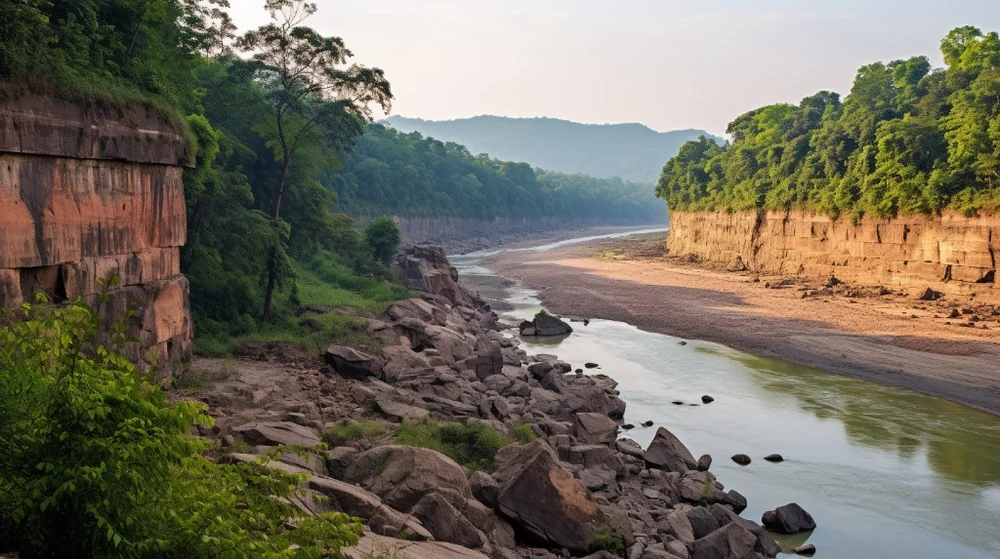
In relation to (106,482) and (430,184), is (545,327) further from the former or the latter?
(430,184)

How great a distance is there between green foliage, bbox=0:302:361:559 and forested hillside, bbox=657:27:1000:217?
4719 centimetres

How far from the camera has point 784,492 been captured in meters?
18.4

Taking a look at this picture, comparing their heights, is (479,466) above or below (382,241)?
below

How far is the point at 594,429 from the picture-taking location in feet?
66.7

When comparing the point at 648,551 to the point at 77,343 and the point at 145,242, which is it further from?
the point at 145,242

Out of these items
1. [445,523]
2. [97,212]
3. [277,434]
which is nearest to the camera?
[445,523]

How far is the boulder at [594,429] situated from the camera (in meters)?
19.9

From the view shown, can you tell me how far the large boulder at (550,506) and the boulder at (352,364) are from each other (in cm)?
924

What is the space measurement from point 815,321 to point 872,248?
14749mm

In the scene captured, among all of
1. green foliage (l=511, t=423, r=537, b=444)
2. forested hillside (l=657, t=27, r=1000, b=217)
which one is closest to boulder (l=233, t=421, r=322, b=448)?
green foliage (l=511, t=423, r=537, b=444)

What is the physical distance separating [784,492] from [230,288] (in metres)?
18.8

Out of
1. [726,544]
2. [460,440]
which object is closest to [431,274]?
[460,440]

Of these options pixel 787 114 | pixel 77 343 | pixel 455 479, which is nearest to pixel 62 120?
pixel 77 343

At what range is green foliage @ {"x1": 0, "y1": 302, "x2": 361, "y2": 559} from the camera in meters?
5.65
